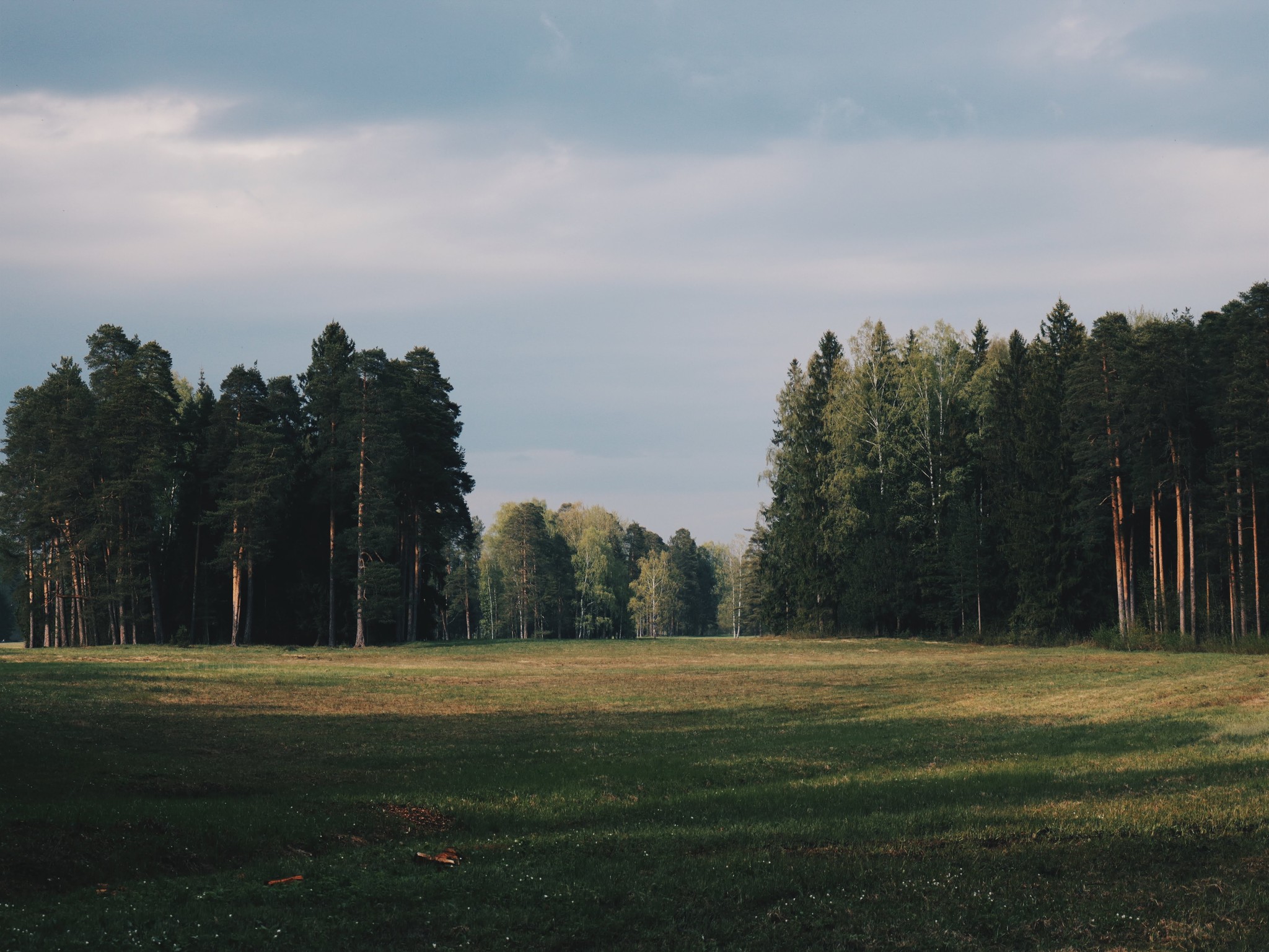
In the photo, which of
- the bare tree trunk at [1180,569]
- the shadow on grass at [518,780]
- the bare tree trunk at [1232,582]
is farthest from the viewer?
the bare tree trunk at [1180,569]

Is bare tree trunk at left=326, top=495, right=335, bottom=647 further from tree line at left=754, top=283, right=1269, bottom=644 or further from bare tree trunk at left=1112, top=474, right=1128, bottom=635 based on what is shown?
bare tree trunk at left=1112, top=474, right=1128, bottom=635

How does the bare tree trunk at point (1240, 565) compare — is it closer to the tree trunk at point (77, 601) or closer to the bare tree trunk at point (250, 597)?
the bare tree trunk at point (250, 597)

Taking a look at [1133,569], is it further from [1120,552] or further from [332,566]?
[332,566]

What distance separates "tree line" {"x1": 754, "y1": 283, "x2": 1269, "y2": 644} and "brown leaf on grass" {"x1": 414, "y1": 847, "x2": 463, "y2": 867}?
54.9 m

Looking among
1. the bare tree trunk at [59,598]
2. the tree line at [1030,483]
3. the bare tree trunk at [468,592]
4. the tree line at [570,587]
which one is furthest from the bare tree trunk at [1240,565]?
the bare tree trunk at [468,592]

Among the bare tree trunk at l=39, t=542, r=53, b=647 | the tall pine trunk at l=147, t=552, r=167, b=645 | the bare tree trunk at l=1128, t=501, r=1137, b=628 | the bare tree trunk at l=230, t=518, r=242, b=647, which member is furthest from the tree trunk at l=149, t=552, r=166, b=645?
the bare tree trunk at l=1128, t=501, r=1137, b=628

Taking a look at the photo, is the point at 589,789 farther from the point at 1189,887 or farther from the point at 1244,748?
the point at 1244,748

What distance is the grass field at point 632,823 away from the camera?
404 inches

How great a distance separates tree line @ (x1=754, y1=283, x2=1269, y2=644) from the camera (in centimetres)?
5856

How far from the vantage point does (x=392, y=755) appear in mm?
22438

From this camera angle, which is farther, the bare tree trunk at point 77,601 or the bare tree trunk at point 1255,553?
the bare tree trunk at point 77,601

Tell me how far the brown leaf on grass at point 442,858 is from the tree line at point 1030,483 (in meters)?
54.9

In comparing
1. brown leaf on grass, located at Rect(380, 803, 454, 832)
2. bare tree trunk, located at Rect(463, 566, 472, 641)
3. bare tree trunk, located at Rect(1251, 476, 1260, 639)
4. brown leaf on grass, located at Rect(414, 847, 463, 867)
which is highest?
bare tree trunk, located at Rect(1251, 476, 1260, 639)

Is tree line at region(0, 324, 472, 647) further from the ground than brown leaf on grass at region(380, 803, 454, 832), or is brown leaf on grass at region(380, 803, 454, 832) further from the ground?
tree line at region(0, 324, 472, 647)
